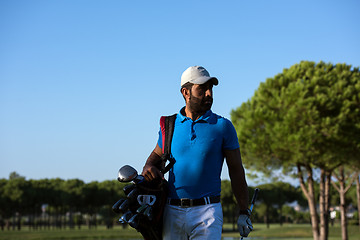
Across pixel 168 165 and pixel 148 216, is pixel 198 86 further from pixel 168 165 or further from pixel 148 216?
pixel 148 216

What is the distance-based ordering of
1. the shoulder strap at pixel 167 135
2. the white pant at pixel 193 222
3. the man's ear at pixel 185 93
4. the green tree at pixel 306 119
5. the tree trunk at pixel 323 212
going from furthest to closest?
the tree trunk at pixel 323 212, the green tree at pixel 306 119, the man's ear at pixel 185 93, the shoulder strap at pixel 167 135, the white pant at pixel 193 222

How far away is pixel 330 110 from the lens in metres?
27.1

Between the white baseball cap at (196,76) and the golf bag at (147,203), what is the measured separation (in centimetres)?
52

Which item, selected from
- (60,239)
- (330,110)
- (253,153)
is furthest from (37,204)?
(330,110)

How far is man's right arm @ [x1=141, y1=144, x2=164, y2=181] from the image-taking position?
3.99m

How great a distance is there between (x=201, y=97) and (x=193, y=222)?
113 cm

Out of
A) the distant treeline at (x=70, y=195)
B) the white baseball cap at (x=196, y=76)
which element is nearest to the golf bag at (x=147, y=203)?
the white baseball cap at (x=196, y=76)

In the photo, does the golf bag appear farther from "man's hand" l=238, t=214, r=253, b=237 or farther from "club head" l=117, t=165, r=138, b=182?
"man's hand" l=238, t=214, r=253, b=237

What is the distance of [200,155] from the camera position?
4.11 m

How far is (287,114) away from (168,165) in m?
23.4

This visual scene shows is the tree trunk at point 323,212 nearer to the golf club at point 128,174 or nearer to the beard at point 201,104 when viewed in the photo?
the beard at point 201,104

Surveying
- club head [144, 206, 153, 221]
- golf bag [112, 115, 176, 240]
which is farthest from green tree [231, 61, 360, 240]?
club head [144, 206, 153, 221]

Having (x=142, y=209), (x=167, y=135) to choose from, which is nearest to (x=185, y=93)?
(x=167, y=135)

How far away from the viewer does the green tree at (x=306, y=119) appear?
87.5 ft
